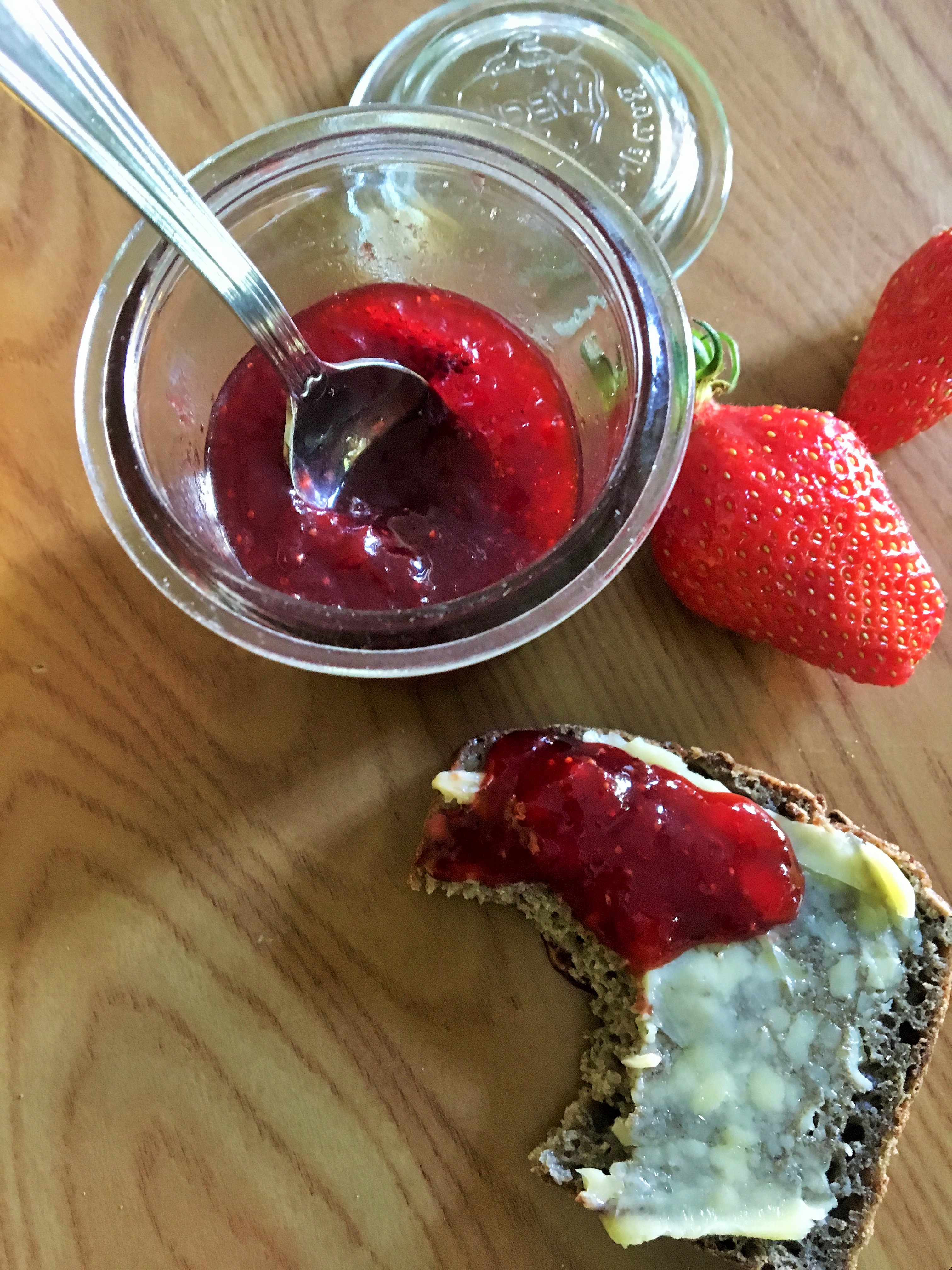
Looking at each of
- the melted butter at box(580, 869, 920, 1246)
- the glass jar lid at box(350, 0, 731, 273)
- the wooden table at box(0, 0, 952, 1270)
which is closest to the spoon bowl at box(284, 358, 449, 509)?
the wooden table at box(0, 0, 952, 1270)

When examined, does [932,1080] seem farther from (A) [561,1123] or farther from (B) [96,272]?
(B) [96,272]

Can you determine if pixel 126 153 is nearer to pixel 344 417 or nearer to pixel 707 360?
pixel 344 417

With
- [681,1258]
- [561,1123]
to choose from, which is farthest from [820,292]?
[681,1258]

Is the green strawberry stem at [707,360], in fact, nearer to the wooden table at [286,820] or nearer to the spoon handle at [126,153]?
the wooden table at [286,820]

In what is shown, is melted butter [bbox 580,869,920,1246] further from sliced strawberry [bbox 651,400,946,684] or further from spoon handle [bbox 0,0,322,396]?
spoon handle [bbox 0,0,322,396]

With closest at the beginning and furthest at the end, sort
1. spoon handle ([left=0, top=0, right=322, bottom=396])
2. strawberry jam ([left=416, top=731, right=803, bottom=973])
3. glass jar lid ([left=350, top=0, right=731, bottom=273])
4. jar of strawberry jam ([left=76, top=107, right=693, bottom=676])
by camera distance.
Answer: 1. spoon handle ([left=0, top=0, right=322, bottom=396])
2. jar of strawberry jam ([left=76, top=107, right=693, bottom=676])
3. strawberry jam ([left=416, top=731, right=803, bottom=973])
4. glass jar lid ([left=350, top=0, right=731, bottom=273])

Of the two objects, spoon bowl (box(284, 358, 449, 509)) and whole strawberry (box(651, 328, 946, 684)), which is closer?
spoon bowl (box(284, 358, 449, 509))
